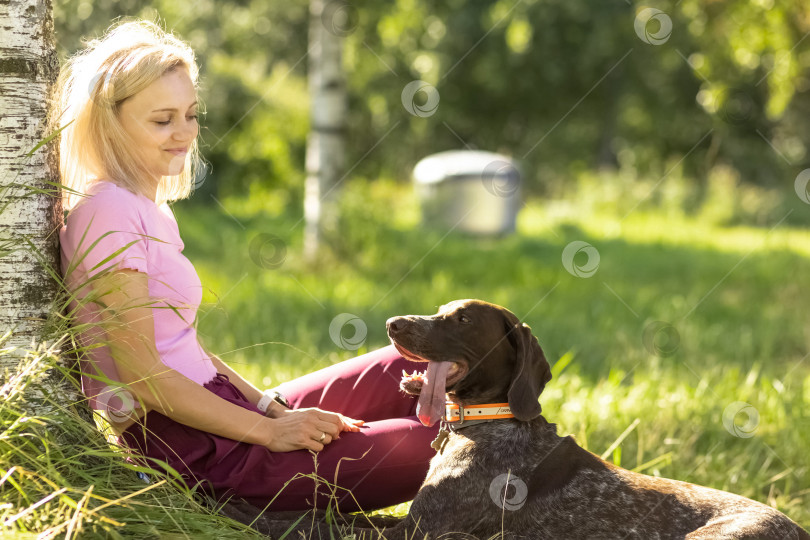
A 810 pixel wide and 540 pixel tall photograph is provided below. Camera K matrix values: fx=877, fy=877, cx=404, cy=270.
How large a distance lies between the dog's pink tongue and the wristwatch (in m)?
0.70

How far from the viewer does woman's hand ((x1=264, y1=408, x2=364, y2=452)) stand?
321 centimetres

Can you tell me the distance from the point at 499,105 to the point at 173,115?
90.0 feet

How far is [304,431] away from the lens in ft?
10.5

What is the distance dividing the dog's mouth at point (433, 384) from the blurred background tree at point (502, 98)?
9.63 meters

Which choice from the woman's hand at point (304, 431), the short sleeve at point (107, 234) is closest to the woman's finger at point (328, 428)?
the woman's hand at point (304, 431)

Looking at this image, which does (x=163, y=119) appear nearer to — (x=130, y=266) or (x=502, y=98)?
(x=130, y=266)

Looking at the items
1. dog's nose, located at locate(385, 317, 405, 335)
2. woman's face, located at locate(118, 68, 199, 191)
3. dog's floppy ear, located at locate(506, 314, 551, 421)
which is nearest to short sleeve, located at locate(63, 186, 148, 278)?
woman's face, located at locate(118, 68, 199, 191)

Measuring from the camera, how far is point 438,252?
11.1 metres

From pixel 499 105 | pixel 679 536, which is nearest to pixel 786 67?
pixel 679 536

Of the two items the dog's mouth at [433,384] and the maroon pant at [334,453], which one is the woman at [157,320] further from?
the dog's mouth at [433,384]

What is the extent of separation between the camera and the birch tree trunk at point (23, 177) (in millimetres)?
3014

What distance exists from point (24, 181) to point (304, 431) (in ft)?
4.35

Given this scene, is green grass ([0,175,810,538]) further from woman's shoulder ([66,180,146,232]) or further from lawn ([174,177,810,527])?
woman's shoulder ([66,180,146,232])

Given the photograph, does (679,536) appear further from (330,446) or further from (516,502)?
(330,446)
